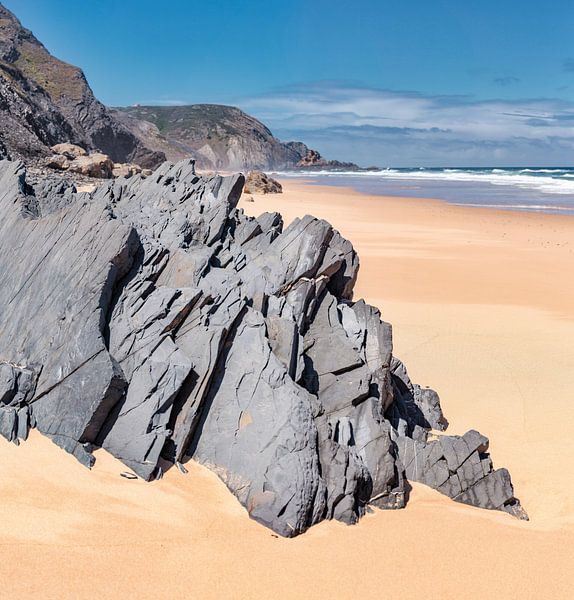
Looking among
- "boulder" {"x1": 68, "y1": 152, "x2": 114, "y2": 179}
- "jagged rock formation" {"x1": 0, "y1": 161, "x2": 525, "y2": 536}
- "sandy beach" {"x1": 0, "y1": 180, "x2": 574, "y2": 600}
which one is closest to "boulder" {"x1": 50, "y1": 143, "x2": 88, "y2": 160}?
"boulder" {"x1": 68, "y1": 152, "x2": 114, "y2": 179}

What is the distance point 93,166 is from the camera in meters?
35.2

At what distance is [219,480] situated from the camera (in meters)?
6.50

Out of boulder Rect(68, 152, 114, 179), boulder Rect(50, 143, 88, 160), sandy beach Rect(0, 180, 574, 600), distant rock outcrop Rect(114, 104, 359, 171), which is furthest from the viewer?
distant rock outcrop Rect(114, 104, 359, 171)

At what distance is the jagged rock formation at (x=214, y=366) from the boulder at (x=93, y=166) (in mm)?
26403

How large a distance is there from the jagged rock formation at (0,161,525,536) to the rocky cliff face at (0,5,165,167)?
1622 inches

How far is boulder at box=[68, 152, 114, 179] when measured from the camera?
113 feet

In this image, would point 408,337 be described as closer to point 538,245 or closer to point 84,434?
point 84,434

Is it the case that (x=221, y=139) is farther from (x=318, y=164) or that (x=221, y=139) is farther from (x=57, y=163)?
(x=57, y=163)

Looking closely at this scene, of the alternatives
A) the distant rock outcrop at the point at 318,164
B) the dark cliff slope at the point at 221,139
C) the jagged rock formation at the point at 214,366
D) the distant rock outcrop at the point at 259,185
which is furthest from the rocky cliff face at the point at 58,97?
the distant rock outcrop at the point at 318,164

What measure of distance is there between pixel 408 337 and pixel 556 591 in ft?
31.6

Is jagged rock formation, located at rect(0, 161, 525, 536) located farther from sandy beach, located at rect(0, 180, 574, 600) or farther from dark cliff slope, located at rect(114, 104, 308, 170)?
Answer: dark cliff slope, located at rect(114, 104, 308, 170)

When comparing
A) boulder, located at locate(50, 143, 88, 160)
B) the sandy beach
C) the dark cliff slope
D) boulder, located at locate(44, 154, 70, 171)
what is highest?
the dark cliff slope

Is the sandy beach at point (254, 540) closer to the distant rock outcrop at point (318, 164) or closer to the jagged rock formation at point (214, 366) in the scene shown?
the jagged rock formation at point (214, 366)

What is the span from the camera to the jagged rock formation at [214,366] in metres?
6.48
